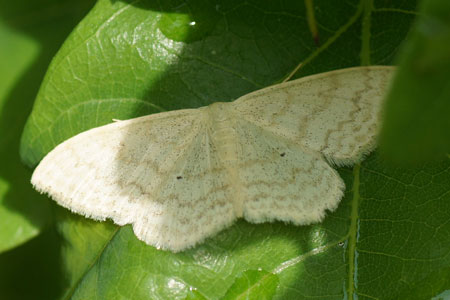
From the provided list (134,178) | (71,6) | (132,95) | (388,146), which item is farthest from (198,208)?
(71,6)

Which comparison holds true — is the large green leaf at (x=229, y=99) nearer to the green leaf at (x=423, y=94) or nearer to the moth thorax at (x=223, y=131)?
the moth thorax at (x=223, y=131)

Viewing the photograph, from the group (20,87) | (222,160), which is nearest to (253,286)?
(222,160)

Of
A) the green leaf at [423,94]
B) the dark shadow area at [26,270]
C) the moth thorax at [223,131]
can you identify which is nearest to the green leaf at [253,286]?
the moth thorax at [223,131]

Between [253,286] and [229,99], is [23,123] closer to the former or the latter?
[229,99]

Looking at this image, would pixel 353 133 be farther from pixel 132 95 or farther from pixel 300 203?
pixel 132 95

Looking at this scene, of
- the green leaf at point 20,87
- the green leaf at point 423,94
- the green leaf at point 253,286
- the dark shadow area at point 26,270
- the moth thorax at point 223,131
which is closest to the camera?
the green leaf at point 423,94

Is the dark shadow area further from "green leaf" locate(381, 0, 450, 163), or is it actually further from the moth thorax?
"green leaf" locate(381, 0, 450, 163)
